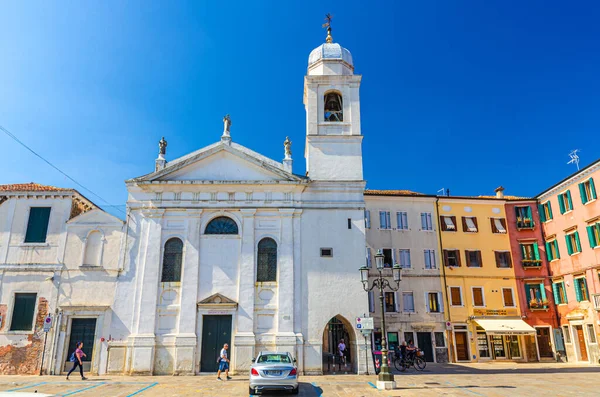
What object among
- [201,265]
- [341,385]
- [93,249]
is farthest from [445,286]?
[93,249]

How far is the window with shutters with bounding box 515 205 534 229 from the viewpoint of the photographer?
106ft

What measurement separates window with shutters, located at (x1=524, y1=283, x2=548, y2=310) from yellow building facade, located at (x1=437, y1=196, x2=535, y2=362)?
0.80 metres

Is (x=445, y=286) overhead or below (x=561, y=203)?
below

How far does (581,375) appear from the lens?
20656mm

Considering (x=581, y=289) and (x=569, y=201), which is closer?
(x=581, y=289)

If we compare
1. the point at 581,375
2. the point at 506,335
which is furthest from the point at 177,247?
the point at 506,335

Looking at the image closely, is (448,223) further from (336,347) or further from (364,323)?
(364,323)

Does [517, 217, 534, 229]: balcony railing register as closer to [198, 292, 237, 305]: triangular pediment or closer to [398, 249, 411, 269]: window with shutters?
[398, 249, 411, 269]: window with shutters

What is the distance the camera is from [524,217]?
107 feet

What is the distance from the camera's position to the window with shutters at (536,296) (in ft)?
100

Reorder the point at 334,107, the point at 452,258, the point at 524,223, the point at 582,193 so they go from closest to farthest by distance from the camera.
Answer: the point at 334,107 → the point at 582,193 → the point at 452,258 → the point at 524,223

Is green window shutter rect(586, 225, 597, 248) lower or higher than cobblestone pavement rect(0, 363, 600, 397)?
higher

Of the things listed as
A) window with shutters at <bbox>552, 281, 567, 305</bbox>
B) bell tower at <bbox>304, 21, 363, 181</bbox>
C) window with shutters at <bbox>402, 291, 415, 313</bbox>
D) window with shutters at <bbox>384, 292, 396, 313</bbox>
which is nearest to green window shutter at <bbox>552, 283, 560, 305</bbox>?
window with shutters at <bbox>552, 281, 567, 305</bbox>

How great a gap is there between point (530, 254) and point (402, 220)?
31.1 feet
